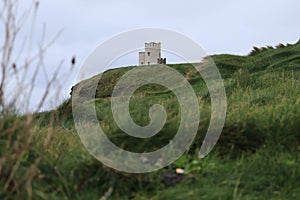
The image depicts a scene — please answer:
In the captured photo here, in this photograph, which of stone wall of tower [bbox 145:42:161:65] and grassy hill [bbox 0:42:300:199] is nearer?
grassy hill [bbox 0:42:300:199]

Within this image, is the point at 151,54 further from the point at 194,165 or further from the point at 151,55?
the point at 194,165

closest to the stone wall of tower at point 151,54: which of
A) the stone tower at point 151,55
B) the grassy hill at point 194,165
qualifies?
the stone tower at point 151,55

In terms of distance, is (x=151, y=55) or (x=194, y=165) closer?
(x=194, y=165)

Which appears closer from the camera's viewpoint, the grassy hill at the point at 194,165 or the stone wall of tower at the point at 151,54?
the grassy hill at the point at 194,165

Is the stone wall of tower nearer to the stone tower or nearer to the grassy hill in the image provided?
the stone tower

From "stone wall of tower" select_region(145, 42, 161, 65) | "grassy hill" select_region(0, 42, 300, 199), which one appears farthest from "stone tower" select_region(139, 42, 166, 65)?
"grassy hill" select_region(0, 42, 300, 199)

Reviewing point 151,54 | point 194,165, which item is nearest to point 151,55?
point 151,54

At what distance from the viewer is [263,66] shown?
15375 mm

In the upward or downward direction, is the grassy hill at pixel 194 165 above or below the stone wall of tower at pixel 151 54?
below

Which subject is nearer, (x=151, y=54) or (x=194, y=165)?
(x=194, y=165)

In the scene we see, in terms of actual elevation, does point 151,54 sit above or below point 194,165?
above

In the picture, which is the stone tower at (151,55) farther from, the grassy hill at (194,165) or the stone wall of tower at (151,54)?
the grassy hill at (194,165)

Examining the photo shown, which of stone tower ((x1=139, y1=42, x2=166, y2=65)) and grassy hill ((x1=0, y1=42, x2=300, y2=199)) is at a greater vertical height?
stone tower ((x1=139, y1=42, x2=166, y2=65))

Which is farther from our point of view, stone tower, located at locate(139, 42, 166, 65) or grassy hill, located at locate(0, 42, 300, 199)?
stone tower, located at locate(139, 42, 166, 65)
